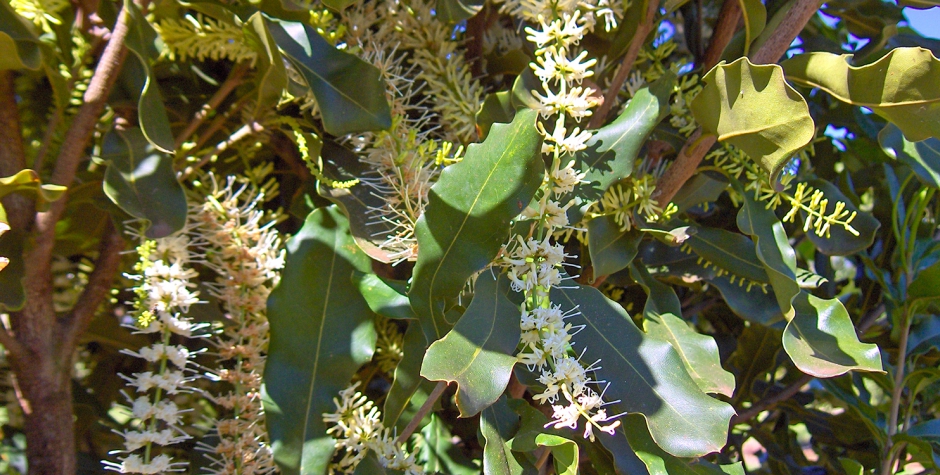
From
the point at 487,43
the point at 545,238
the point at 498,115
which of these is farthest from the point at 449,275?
the point at 487,43

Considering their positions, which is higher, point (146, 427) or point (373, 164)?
point (373, 164)

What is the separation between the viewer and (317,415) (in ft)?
2.18

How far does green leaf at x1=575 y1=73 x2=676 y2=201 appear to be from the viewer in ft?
2.09

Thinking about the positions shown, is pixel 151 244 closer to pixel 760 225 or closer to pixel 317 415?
pixel 317 415

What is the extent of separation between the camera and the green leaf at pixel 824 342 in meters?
0.59

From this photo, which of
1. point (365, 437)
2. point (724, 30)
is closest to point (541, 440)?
point (365, 437)

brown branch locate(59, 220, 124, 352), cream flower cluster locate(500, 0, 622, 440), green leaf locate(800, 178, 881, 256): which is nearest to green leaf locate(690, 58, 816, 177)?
cream flower cluster locate(500, 0, 622, 440)

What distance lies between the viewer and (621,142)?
649mm

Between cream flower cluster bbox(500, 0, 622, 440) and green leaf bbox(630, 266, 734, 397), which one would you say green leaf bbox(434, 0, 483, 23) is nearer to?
cream flower cluster bbox(500, 0, 622, 440)

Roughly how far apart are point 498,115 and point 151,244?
1.18 ft

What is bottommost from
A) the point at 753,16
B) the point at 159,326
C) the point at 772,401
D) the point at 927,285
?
the point at 772,401

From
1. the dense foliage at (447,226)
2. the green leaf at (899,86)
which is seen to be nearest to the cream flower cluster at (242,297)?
the dense foliage at (447,226)

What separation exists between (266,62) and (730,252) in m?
0.50

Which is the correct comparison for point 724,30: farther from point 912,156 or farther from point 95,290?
point 95,290
